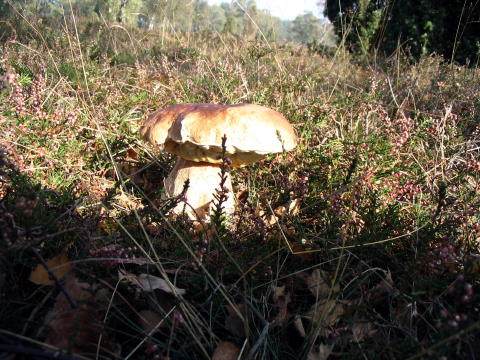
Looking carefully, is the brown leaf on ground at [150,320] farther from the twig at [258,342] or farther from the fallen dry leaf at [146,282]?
the twig at [258,342]

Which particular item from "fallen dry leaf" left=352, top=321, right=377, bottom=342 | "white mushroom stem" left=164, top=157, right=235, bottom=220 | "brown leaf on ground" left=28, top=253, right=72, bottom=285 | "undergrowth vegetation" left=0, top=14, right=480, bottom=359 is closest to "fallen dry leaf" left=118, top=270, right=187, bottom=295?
"undergrowth vegetation" left=0, top=14, right=480, bottom=359

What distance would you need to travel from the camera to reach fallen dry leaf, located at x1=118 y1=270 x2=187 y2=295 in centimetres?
121

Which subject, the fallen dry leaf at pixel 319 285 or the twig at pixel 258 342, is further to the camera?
the fallen dry leaf at pixel 319 285

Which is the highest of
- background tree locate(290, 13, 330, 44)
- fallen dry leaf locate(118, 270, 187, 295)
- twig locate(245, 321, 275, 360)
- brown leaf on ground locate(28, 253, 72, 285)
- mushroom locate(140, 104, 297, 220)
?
background tree locate(290, 13, 330, 44)

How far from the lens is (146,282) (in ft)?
4.27

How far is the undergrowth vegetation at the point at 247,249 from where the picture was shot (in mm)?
1045

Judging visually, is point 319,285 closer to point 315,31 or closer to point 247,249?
point 247,249

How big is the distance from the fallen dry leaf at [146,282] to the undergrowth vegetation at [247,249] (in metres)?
0.01

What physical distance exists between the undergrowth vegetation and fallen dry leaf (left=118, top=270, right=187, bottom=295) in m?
0.01

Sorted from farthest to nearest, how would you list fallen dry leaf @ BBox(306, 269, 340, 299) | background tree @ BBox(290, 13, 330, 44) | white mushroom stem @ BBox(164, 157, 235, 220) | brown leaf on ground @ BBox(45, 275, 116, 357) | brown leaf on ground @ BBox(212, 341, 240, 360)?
background tree @ BBox(290, 13, 330, 44) → white mushroom stem @ BBox(164, 157, 235, 220) → fallen dry leaf @ BBox(306, 269, 340, 299) → brown leaf on ground @ BBox(212, 341, 240, 360) → brown leaf on ground @ BBox(45, 275, 116, 357)

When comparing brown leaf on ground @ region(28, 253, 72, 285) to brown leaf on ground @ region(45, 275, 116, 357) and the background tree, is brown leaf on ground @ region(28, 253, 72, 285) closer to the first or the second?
brown leaf on ground @ region(45, 275, 116, 357)

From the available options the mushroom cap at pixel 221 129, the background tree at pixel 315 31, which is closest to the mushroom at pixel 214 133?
the mushroom cap at pixel 221 129

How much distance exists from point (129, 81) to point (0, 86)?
3.02 m

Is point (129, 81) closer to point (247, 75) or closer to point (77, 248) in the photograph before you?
point (247, 75)
